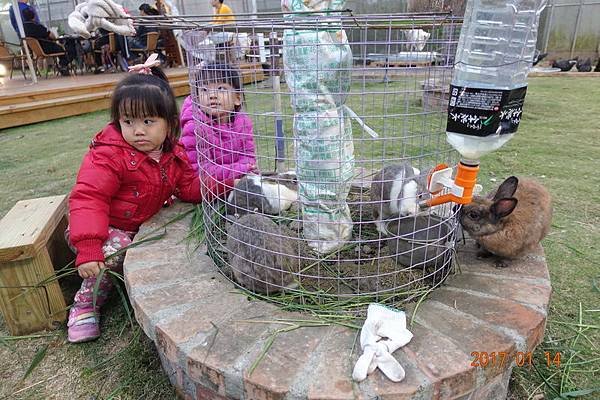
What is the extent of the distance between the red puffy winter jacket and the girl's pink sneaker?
0.83 feet

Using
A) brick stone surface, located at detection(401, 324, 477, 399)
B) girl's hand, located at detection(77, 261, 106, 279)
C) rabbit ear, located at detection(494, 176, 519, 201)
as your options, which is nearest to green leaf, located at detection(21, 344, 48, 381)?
girl's hand, located at detection(77, 261, 106, 279)

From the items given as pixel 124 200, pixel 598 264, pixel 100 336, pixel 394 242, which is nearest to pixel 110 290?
pixel 100 336

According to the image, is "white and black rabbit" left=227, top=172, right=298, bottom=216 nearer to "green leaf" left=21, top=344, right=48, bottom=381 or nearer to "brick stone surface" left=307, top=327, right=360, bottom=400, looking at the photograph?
"brick stone surface" left=307, top=327, right=360, bottom=400

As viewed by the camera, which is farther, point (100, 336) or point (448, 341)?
point (100, 336)

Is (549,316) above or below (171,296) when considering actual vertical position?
below

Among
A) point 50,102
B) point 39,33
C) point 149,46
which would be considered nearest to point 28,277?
point 50,102

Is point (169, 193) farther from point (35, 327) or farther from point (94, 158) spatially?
point (35, 327)

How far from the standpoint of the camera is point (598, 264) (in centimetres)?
227

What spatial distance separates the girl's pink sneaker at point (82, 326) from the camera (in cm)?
190

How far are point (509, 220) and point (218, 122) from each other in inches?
52.7

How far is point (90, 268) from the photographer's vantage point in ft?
6.27

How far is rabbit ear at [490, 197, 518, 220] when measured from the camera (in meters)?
1.75

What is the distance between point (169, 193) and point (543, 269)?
1818mm

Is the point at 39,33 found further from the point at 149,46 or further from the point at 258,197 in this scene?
the point at 258,197
